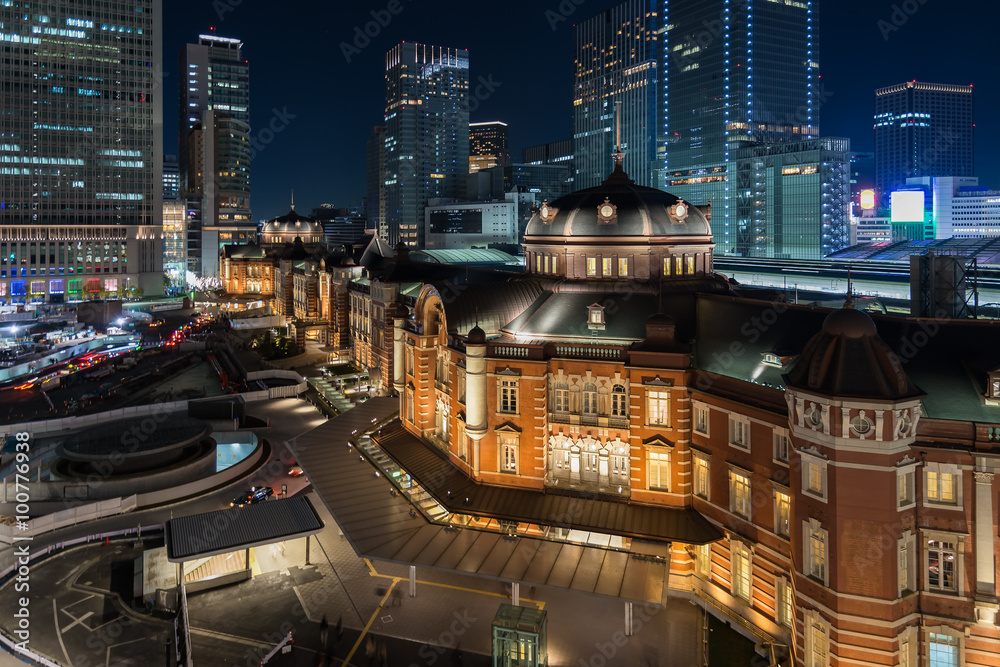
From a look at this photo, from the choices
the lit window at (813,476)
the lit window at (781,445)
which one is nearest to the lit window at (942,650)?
the lit window at (813,476)

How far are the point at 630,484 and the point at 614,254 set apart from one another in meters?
16.0

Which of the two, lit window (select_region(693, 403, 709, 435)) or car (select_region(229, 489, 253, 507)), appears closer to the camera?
lit window (select_region(693, 403, 709, 435))

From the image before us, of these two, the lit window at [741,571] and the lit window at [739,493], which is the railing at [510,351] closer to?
the lit window at [739,493]

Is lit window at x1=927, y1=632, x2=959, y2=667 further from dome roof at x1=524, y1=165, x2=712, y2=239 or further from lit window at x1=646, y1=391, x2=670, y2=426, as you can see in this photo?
dome roof at x1=524, y1=165, x2=712, y2=239

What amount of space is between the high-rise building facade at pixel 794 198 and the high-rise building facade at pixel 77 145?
13925cm

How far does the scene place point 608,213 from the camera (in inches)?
1864

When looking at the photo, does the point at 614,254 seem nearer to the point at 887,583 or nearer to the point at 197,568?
the point at 887,583

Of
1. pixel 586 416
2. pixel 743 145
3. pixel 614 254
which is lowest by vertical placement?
pixel 586 416

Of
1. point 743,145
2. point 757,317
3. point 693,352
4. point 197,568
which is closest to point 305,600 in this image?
point 197,568

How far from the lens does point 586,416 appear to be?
4022cm

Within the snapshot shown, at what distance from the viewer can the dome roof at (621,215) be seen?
47.3 meters

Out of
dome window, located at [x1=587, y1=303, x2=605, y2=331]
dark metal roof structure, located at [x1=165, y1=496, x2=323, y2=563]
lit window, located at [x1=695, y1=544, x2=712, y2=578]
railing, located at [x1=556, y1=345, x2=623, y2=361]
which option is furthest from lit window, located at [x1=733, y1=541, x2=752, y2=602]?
dark metal roof structure, located at [x1=165, y1=496, x2=323, y2=563]

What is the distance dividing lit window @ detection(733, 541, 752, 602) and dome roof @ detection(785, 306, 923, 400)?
10.9 meters

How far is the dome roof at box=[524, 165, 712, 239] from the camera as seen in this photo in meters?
47.3
